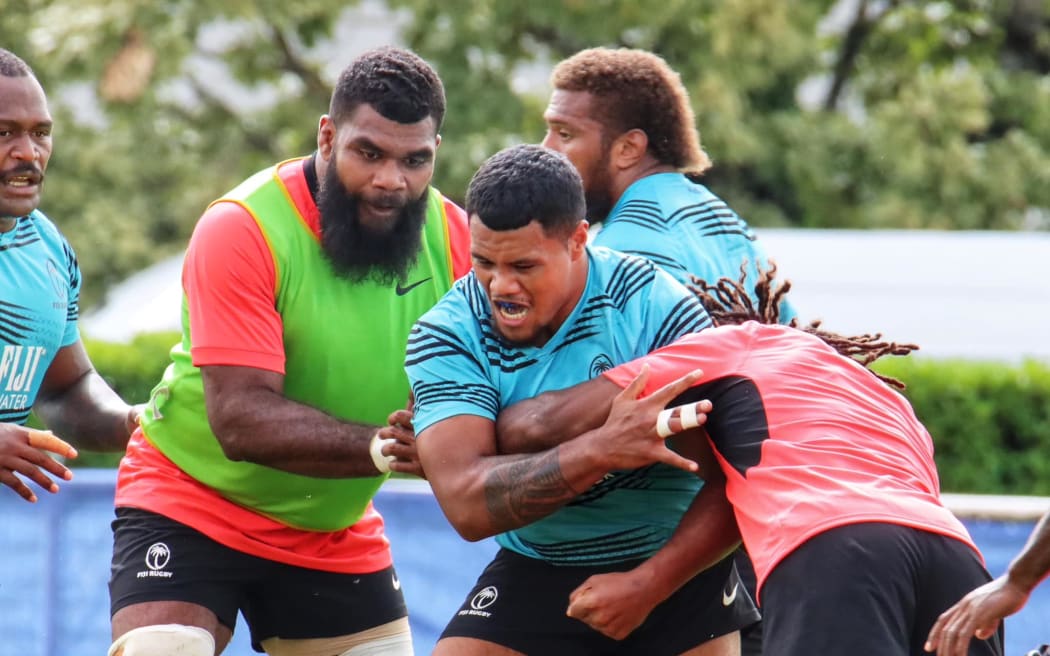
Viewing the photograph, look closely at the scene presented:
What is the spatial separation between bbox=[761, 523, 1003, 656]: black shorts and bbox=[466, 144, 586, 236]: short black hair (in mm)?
1022

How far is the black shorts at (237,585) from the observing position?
4422mm

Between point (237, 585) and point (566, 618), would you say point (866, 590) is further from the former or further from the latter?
point (237, 585)

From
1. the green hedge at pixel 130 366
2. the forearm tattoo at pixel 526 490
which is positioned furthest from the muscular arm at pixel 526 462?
the green hedge at pixel 130 366

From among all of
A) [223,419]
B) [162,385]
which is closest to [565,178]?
[223,419]

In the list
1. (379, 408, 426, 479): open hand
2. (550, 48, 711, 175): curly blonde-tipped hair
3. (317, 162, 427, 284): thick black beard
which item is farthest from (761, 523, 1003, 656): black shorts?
(550, 48, 711, 175): curly blonde-tipped hair

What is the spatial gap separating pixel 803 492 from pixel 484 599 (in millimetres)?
1114

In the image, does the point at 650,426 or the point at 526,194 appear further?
the point at 526,194

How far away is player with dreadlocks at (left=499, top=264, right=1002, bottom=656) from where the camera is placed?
323 cm

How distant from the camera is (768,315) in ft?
14.2

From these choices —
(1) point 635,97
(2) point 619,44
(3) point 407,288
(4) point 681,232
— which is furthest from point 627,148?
(2) point 619,44

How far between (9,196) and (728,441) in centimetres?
238

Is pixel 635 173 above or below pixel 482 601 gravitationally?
above

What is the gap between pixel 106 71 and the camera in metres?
13.2

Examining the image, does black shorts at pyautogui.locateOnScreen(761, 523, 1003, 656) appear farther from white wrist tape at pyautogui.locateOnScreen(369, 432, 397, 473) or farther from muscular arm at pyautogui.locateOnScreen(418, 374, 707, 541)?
white wrist tape at pyautogui.locateOnScreen(369, 432, 397, 473)
